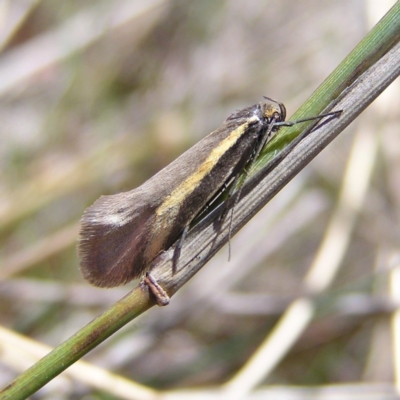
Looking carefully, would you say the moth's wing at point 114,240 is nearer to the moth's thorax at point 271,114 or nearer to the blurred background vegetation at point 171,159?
the moth's thorax at point 271,114

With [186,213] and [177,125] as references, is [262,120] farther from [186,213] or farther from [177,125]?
[177,125]

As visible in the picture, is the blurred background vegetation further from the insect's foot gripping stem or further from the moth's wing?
the insect's foot gripping stem

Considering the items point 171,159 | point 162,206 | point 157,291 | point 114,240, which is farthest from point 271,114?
point 171,159

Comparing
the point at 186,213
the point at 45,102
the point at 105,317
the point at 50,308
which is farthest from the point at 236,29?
the point at 105,317

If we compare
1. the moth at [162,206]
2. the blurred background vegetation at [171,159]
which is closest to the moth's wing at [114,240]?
the moth at [162,206]

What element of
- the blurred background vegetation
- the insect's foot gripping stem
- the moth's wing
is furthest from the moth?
the blurred background vegetation
